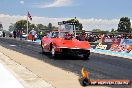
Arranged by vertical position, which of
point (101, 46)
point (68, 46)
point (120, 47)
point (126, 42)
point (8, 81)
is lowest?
point (101, 46)

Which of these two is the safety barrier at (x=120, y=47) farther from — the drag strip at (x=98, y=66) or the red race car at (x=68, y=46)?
the red race car at (x=68, y=46)

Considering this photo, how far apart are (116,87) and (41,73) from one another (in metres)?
3.87

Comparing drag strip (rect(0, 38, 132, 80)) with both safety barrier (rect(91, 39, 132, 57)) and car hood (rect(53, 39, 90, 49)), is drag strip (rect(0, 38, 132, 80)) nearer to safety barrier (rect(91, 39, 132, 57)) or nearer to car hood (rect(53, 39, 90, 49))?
car hood (rect(53, 39, 90, 49))

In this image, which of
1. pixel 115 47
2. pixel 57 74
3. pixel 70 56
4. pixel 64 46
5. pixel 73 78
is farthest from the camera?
pixel 115 47

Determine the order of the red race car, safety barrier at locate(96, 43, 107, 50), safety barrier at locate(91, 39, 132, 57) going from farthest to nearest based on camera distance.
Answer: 1. safety barrier at locate(96, 43, 107, 50)
2. safety barrier at locate(91, 39, 132, 57)
3. the red race car

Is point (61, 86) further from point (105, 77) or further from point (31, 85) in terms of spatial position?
point (105, 77)

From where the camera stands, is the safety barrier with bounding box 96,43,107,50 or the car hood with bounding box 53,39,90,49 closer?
the car hood with bounding box 53,39,90,49

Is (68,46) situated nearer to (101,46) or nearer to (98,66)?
(98,66)

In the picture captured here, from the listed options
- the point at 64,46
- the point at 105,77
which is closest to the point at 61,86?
the point at 105,77

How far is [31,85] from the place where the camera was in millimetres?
10422

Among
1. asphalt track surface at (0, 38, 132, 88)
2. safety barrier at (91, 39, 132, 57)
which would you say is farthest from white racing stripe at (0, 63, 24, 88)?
safety barrier at (91, 39, 132, 57)

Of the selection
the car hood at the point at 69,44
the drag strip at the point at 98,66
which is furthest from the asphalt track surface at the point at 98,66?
the car hood at the point at 69,44

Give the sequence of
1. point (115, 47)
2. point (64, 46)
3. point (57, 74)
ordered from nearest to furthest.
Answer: point (57, 74) → point (64, 46) → point (115, 47)

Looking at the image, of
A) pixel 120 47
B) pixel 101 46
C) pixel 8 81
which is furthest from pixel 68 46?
pixel 101 46
